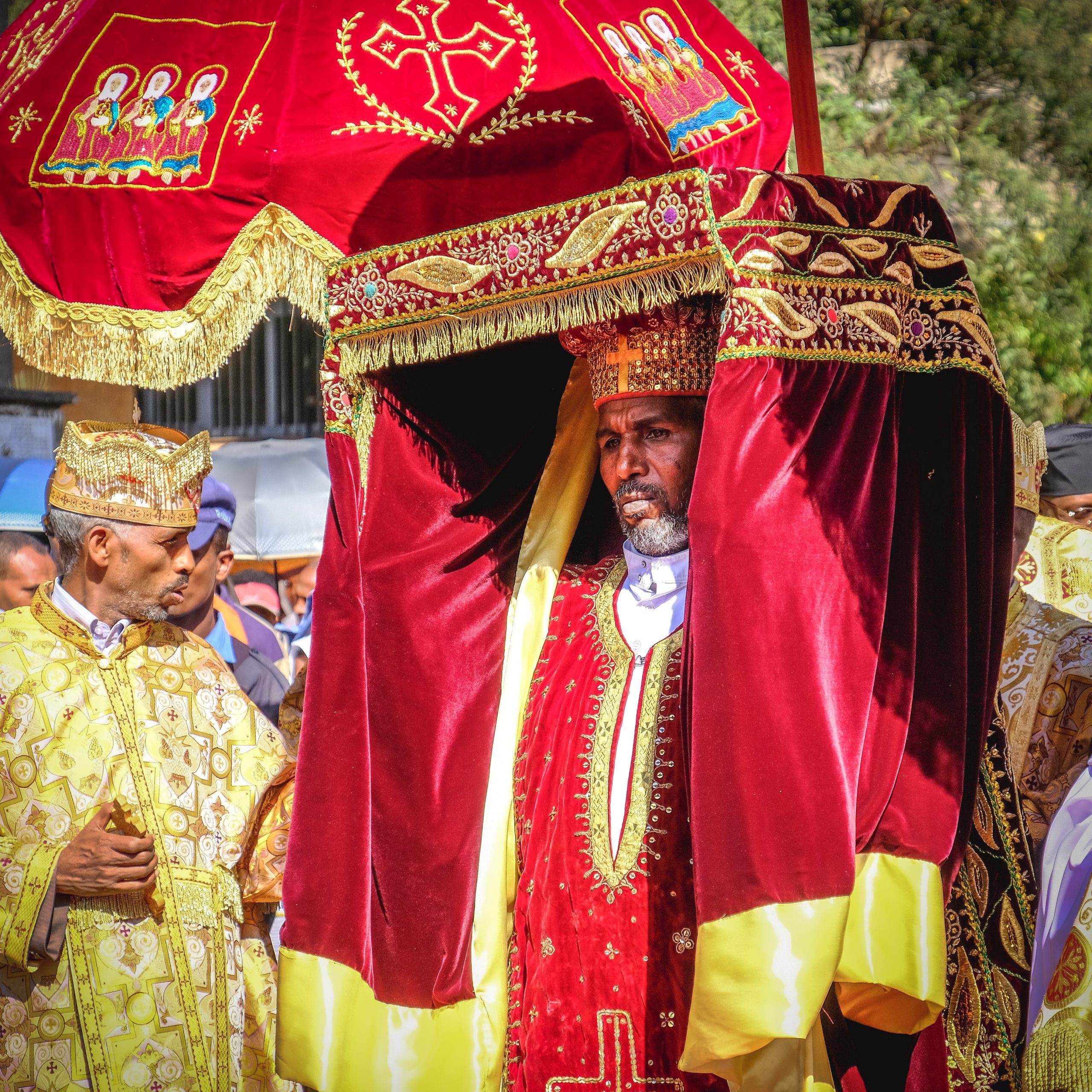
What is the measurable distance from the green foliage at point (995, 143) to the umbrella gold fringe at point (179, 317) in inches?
195

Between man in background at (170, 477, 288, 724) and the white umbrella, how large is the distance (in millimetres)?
3034

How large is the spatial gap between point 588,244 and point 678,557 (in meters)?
0.82

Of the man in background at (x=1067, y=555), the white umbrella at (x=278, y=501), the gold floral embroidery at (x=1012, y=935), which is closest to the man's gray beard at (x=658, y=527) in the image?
the gold floral embroidery at (x=1012, y=935)

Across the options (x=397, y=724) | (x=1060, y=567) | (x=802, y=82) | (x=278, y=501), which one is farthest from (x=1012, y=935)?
(x=278, y=501)

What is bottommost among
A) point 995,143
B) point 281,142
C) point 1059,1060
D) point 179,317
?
point 1059,1060

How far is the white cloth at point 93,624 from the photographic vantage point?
13.0 feet

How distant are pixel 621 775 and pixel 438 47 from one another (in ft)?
5.79

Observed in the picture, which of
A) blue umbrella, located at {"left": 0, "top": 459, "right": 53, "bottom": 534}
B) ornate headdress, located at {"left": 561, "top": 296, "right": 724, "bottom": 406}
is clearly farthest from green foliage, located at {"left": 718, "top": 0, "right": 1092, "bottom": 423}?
ornate headdress, located at {"left": 561, "top": 296, "right": 724, "bottom": 406}

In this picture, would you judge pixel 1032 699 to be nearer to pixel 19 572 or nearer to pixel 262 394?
pixel 19 572

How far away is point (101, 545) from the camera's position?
401 centimetres

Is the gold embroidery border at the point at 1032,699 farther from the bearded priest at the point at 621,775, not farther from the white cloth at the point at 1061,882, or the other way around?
the bearded priest at the point at 621,775

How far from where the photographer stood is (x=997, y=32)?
24.6 ft

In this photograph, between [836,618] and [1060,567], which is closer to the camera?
[836,618]

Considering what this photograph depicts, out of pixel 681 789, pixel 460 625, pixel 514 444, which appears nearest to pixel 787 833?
pixel 681 789
